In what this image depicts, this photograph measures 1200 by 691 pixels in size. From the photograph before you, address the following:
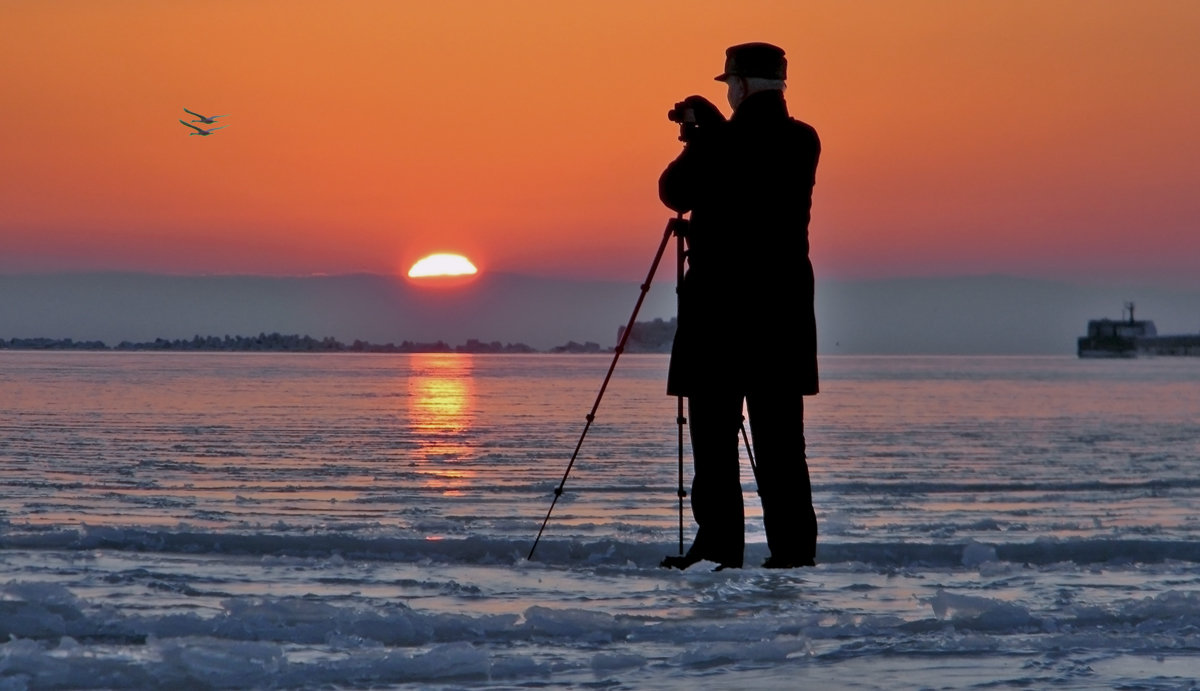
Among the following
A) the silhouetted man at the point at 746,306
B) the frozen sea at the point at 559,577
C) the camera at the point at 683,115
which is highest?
the camera at the point at 683,115

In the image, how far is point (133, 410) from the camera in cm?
2172

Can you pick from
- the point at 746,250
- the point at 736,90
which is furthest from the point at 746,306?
the point at 736,90

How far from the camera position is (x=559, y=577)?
5.48m

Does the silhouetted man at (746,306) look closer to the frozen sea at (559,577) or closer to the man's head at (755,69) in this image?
the man's head at (755,69)

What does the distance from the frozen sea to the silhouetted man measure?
0.32 m

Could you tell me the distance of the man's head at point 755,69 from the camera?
5789 mm

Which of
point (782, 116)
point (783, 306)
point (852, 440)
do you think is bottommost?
point (852, 440)

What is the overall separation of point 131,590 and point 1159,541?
4737 millimetres

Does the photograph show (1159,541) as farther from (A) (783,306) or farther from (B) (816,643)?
(B) (816,643)

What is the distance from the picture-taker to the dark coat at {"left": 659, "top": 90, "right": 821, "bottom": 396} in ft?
18.6

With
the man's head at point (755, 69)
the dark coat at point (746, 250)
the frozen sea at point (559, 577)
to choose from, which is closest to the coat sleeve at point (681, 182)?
the dark coat at point (746, 250)

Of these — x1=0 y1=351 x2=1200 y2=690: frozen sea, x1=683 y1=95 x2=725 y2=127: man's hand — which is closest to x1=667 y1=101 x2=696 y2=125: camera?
x1=683 y1=95 x2=725 y2=127: man's hand

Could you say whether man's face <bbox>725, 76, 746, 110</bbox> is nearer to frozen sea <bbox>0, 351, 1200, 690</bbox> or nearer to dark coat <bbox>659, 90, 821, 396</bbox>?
dark coat <bbox>659, 90, 821, 396</bbox>

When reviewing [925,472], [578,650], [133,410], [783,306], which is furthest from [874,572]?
[133,410]
